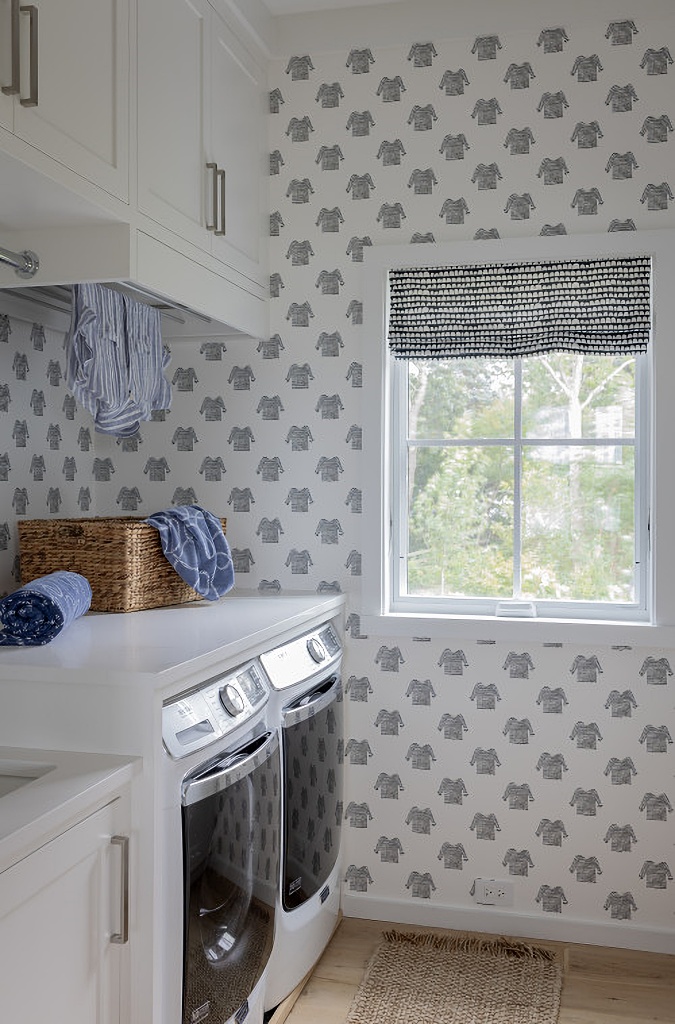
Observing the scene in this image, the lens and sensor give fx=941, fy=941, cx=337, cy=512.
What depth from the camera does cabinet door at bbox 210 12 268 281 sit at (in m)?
2.40

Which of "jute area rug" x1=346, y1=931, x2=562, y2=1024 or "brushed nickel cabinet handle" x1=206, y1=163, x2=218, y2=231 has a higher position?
"brushed nickel cabinet handle" x1=206, y1=163, x2=218, y2=231

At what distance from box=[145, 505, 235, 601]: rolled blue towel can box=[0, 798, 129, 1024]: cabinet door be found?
0.89 meters

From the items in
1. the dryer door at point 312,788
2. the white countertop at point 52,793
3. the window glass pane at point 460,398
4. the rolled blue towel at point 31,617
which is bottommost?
the dryer door at point 312,788

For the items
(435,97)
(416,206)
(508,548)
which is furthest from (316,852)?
(435,97)

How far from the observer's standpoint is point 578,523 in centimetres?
269

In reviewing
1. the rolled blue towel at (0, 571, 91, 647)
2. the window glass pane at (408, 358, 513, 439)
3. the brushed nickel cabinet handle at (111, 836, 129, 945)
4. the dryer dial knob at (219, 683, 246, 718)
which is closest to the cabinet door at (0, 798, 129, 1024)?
the brushed nickel cabinet handle at (111, 836, 129, 945)

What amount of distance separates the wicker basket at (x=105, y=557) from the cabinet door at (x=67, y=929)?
792mm

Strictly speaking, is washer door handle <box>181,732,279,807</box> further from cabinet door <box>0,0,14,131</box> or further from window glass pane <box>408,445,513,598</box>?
cabinet door <box>0,0,14,131</box>

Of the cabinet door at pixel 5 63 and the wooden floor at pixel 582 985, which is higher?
the cabinet door at pixel 5 63

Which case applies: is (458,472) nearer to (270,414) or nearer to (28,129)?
(270,414)

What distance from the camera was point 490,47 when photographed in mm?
2643

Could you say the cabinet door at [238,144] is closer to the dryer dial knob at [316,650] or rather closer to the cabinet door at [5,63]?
the cabinet door at [5,63]

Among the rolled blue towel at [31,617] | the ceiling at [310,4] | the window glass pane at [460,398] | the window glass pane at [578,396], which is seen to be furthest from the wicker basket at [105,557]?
the ceiling at [310,4]

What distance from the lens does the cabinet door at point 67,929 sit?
122 centimetres
